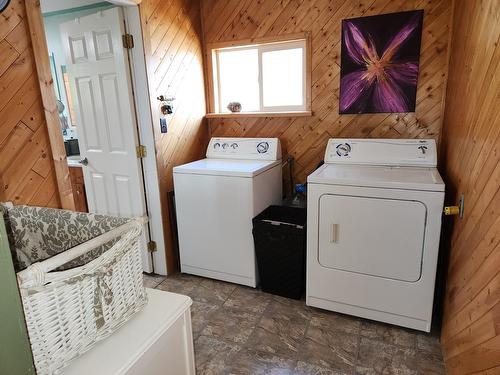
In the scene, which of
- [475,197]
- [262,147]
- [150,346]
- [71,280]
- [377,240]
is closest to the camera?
[71,280]

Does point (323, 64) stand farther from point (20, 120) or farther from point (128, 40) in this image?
point (20, 120)

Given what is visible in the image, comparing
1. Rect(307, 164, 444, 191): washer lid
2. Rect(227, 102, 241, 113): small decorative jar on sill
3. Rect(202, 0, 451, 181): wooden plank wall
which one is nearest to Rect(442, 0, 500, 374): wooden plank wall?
Rect(307, 164, 444, 191): washer lid

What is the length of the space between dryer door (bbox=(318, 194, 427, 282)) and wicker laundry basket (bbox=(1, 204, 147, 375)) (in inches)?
51.9

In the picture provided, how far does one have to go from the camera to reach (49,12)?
339 cm

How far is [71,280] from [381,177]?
1.77m

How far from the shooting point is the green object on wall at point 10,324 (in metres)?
0.58

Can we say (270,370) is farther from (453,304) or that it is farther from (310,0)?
(310,0)

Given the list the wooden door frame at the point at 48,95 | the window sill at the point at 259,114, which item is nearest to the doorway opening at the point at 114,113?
the wooden door frame at the point at 48,95

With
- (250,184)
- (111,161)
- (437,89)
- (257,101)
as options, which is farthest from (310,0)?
(111,161)

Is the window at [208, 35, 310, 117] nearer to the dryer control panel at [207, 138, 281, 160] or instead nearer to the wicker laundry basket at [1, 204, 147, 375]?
the dryer control panel at [207, 138, 281, 160]

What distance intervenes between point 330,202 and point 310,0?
171 cm

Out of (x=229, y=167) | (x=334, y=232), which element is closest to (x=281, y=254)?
(x=334, y=232)

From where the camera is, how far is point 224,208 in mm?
2533

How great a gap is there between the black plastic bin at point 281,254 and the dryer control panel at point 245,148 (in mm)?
590
